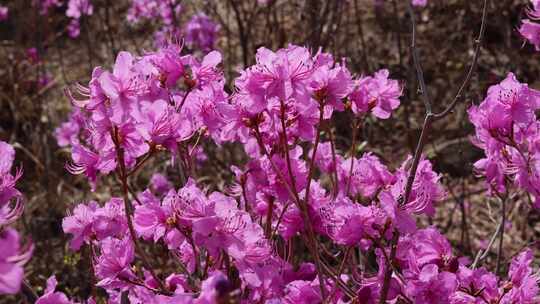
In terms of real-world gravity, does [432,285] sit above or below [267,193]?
below

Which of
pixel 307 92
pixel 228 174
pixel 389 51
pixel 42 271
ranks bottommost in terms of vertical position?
pixel 42 271

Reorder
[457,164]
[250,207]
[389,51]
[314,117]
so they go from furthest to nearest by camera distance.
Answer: [389,51] → [457,164] → [250,207] → [314,117]

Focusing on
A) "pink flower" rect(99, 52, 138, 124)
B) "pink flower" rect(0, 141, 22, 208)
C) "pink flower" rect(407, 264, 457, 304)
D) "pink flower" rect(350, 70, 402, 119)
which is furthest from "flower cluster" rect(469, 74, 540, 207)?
"pink flower" rect(0, 141, 22, 208)

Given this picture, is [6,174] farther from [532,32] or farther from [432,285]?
[532,32]

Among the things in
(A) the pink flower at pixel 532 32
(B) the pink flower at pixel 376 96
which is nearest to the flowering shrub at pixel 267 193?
(B) the pink flower at pixel 376 96

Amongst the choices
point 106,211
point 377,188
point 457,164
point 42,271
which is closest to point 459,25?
point 457,164

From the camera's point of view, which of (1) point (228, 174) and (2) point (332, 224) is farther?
(1) point (228, 174)

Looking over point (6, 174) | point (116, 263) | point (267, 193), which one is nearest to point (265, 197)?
point (267, 193)

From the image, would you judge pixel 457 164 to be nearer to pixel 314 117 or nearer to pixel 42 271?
pixel 42 271
